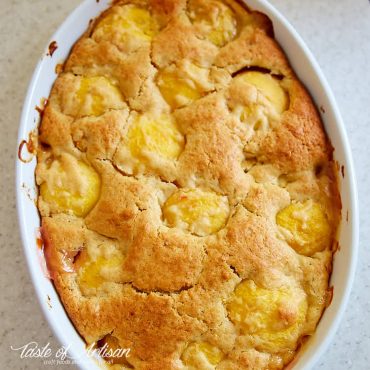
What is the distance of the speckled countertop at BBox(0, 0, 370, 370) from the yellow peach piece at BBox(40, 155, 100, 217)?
0.22 meters

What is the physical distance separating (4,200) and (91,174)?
13.1 inches

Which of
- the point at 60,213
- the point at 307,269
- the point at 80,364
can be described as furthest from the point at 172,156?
the point at 80,364

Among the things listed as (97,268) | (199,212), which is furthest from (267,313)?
(97,268)

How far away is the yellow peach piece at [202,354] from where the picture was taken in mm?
1392

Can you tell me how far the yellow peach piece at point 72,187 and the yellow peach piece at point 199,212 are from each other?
0.72 ft

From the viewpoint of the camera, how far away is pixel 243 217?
55.8 inches

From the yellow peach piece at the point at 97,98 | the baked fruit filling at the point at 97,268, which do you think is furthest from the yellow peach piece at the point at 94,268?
the yellow peach piece at the point at 97,98

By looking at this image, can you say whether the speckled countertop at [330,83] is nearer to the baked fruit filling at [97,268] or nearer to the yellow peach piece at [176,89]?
the baked fruit filling at [97,268]

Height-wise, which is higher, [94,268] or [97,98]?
[97,98]

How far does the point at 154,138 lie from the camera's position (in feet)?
4.91

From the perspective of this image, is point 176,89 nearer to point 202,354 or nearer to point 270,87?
point 270,87

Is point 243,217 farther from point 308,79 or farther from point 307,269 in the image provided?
point 308,79

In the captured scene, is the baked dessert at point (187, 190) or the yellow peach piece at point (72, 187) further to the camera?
the yellow peach piece at point (72, 187)

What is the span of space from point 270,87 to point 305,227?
0.39 meters
